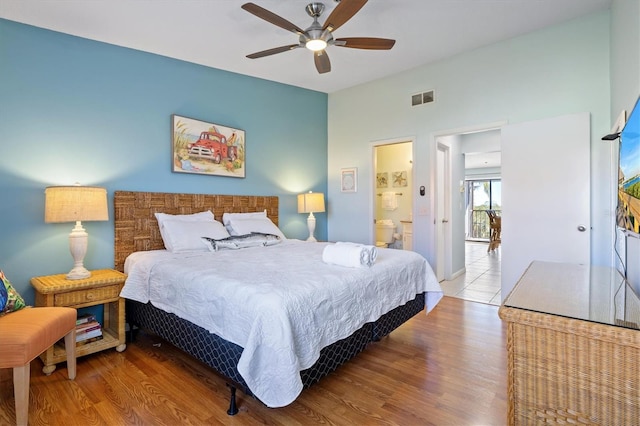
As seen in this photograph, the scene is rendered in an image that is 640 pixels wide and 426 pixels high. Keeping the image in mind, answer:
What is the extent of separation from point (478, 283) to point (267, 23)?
4288 millimetres

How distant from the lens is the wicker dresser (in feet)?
3.50

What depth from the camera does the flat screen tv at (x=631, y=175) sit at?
1435mm

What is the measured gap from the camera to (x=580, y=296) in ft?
4.79

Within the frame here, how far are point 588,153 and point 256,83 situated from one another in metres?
3.80

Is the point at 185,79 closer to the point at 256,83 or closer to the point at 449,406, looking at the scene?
the point at 256,83

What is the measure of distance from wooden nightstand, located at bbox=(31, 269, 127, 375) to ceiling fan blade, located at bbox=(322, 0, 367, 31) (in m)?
2.56

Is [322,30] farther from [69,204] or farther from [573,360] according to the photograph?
[573,360]

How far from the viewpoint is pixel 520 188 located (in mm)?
3350

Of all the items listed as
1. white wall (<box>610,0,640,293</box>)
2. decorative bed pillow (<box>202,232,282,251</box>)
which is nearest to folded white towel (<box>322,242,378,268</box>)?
decorative bed pillow (<box>202,232,282,251</box>)

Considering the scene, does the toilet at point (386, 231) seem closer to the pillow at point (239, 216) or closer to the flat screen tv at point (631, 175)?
the pillow at point (239, 216)

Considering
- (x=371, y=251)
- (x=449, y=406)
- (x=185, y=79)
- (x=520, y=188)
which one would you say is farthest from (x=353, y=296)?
(x=185, y=79)

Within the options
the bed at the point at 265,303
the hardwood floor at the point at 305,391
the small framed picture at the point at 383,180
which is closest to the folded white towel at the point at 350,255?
the bed at the point at 265,303

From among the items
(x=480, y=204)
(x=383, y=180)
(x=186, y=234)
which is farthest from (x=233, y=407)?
(x=480, y=204)

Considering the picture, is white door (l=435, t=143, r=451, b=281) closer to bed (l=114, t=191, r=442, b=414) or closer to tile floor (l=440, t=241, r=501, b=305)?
tile floor (l=440, t=241, r=501, b=305)
